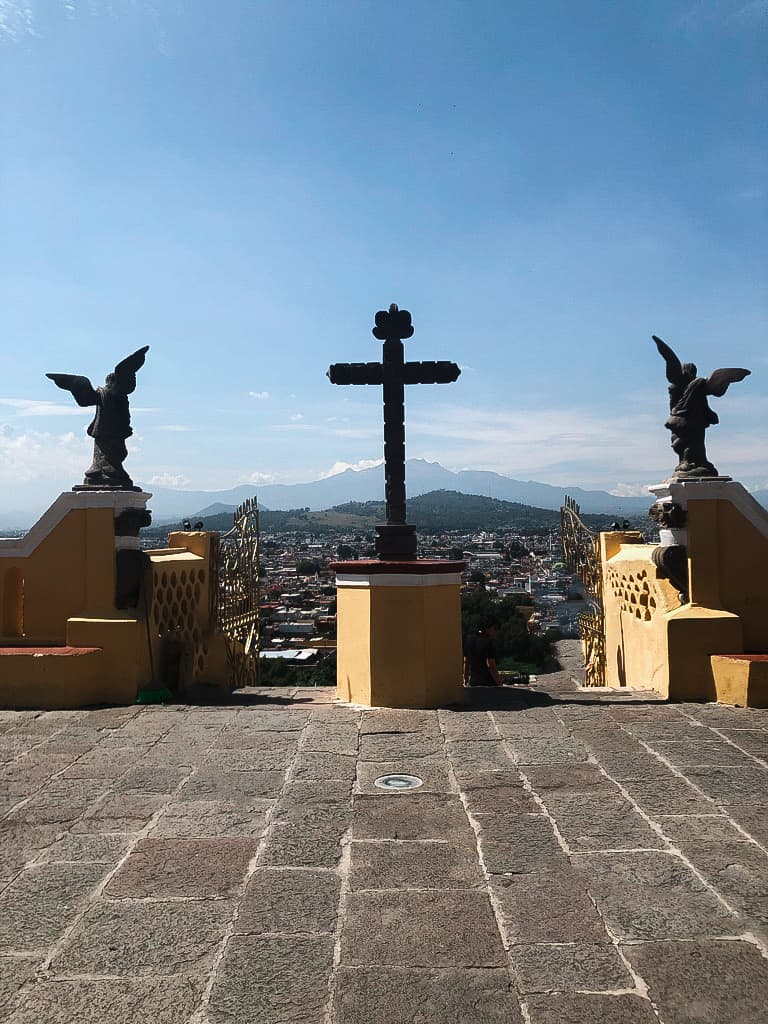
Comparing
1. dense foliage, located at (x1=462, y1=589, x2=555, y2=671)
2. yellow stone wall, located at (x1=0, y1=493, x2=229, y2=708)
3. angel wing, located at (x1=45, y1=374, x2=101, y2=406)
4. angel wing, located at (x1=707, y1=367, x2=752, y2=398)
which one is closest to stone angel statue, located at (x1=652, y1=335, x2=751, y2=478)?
angel wing, located at (x1=707, y1=367, x2=752, y2=398)

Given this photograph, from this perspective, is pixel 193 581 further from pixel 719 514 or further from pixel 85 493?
pixel 719 514

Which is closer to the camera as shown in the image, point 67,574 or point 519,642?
point 67,574

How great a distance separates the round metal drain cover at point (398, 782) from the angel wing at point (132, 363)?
4728mm

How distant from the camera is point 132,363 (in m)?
7.38

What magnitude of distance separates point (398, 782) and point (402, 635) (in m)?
2.07

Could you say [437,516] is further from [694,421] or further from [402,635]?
[402,635]

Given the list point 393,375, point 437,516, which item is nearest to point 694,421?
point 393,375

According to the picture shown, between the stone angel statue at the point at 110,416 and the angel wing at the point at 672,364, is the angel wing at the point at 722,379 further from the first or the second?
the stone angel statue at the point at 110,416

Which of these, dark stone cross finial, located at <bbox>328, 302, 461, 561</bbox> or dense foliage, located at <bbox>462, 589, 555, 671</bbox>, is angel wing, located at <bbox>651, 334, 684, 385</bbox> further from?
dense foliage, located at <bbox>462, 589, 555, 671</bbox>

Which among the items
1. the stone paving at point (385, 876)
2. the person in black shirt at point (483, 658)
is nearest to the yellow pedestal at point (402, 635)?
the stone paving at point (385, 876)

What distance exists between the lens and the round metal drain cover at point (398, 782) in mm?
4328

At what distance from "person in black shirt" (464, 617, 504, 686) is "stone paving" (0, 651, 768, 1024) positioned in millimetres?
2167

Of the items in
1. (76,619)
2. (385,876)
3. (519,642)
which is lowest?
(519,642)

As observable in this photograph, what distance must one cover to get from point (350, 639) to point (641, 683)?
3126mm
